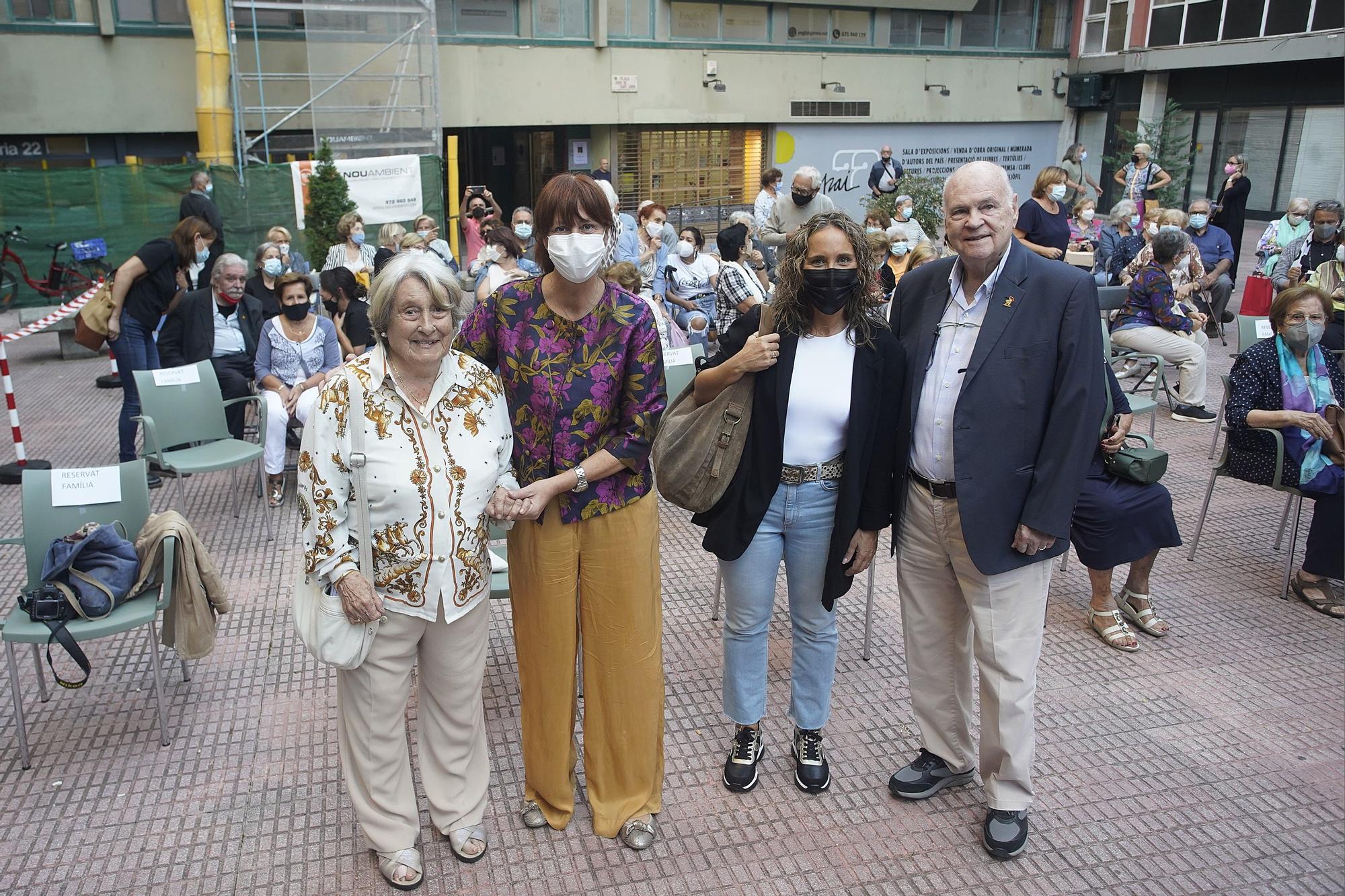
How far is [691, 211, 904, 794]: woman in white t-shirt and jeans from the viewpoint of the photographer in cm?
336

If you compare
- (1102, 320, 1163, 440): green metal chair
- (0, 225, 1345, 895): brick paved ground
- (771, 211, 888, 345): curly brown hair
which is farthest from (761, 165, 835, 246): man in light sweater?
(771, 211, 888, 345): curly brown hair

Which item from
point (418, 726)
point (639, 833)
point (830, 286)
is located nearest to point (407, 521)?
point (418, 726)

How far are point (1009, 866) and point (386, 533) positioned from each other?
90.8 inches

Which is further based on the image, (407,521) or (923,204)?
(923,204)

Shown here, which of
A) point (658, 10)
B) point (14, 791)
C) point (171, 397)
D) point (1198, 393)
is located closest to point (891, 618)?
point (14, 791)

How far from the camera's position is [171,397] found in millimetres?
6289

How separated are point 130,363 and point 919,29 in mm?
20488

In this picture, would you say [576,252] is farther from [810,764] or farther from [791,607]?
[810,764]

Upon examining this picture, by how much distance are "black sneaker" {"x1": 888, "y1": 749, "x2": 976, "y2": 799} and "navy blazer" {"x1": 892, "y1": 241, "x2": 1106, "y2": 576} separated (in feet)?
3.07

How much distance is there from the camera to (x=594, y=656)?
3.44 meters

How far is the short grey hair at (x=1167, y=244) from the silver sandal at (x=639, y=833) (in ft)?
22.4

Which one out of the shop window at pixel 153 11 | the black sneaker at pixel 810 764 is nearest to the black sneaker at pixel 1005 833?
the black sneaker at pixel 810 764

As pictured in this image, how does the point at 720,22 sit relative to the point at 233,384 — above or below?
above

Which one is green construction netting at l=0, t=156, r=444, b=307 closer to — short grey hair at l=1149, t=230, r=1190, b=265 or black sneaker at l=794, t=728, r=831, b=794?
short grey hair at l=1149, t=230, r=1190, b=265
